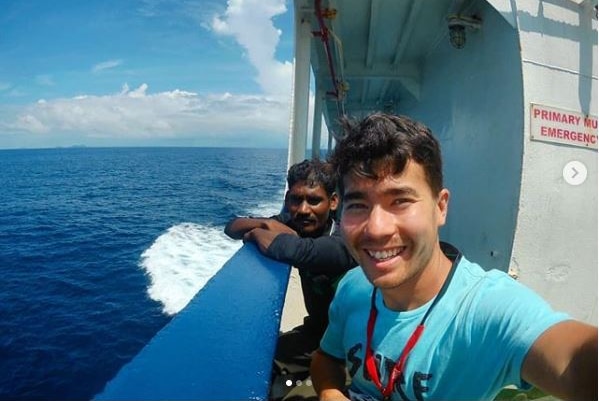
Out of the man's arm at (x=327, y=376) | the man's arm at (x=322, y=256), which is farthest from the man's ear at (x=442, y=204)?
the man's arm at (x=322, y=256)

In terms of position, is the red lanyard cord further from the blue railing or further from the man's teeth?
the blue railing

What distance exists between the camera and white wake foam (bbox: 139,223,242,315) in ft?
35.9

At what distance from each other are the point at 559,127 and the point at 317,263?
257 cm

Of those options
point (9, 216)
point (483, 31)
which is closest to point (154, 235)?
point (9, 216)

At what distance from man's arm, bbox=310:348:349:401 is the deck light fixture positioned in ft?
13.7

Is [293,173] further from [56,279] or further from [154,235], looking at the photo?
[154,235]

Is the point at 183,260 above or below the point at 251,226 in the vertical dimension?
below

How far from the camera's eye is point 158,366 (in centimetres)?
134

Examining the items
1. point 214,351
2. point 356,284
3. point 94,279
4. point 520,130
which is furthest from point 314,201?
point 94,279

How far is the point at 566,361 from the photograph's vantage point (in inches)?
35.6

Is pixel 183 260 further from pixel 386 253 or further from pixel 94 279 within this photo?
pixel 386 253

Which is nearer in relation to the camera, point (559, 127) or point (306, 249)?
point (306, 249)

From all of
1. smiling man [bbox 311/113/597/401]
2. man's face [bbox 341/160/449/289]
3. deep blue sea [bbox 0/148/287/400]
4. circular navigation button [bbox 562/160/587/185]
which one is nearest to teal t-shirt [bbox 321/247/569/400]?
smiling man [bbox 311/113/597/401]

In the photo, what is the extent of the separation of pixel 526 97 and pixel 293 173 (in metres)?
2.17
